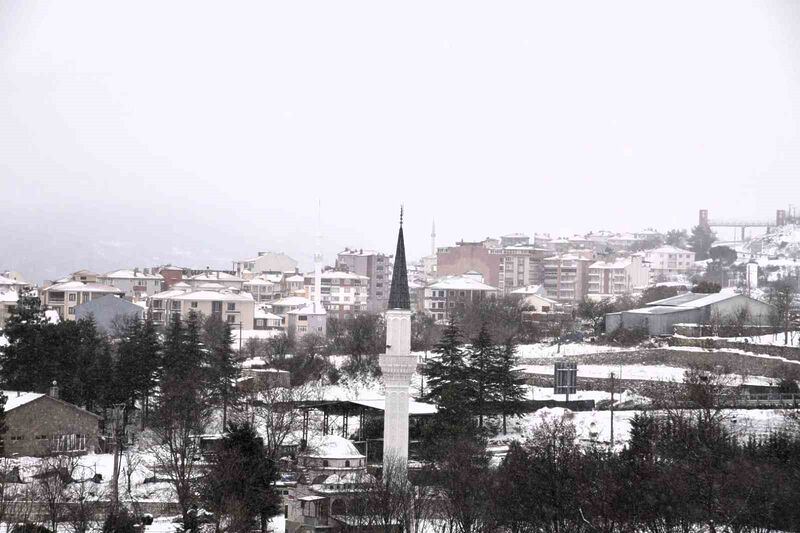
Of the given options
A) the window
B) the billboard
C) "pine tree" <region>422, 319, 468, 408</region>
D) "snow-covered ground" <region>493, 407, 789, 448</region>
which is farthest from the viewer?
the billboard

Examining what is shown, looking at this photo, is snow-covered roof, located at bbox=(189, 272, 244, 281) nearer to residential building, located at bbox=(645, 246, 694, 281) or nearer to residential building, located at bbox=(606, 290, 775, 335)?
residential building, located at bbox=(606, 290, 775, 335)

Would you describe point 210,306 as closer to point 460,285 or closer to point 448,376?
point 460,285

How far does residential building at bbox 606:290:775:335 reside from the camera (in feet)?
185

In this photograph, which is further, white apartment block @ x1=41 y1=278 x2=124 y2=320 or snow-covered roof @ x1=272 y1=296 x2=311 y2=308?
snow-covered roof @ x1=272 y1=296 x2=311 y2=308

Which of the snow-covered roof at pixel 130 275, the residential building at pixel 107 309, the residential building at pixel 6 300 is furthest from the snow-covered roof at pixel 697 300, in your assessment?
the snow-covered roof at pixel 130 275

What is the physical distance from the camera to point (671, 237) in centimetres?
14712

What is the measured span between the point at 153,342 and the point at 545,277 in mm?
64171

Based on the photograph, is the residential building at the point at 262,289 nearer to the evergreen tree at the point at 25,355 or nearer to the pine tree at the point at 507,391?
the evergreen tree at the point at 25,355

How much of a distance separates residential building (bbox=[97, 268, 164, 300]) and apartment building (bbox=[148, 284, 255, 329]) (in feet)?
39.3

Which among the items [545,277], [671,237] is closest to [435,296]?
[545,277]

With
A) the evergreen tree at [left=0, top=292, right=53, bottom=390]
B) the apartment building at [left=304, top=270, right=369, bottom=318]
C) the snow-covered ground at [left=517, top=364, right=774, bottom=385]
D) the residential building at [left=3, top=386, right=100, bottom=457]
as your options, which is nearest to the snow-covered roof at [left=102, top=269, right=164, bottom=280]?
the apartment building at [left=304, top=270, right=369, bottom=318]

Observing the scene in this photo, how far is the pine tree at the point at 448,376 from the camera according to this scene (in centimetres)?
4169

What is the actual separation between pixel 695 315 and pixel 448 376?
16.4 meters

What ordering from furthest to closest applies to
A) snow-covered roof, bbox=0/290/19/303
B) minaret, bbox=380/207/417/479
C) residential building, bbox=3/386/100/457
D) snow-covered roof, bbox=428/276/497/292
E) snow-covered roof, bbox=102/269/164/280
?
snow-covered roof, bbox=102/269/164/280 < snow-covered roof, bbox=428/276/497/292 < snow-covered roof, bbox=0/290/19/303 < residential building, bbox=3/386/100/457 < minaret, bbox=380/207/417/479
